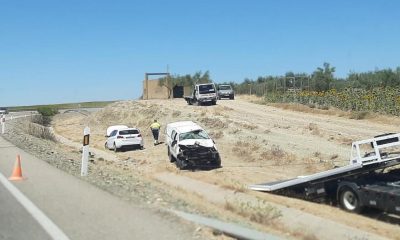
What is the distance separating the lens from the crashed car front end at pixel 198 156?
27.8 metres

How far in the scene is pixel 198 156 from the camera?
27.9 metres

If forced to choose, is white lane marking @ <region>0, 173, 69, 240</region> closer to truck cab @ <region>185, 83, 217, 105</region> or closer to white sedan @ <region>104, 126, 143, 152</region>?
white sedan @ <region>104, 126, 143, 152</region>

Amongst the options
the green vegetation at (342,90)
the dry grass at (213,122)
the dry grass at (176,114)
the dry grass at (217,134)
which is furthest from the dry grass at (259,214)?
the dry grass at (176,114)

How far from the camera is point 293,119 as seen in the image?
42.6m

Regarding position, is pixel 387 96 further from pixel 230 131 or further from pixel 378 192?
pixel 378 192

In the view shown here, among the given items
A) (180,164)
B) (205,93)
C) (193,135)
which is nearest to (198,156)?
(180,164)

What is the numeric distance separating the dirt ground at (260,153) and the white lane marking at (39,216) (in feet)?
11.7

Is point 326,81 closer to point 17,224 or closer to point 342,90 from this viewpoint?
point 342,90

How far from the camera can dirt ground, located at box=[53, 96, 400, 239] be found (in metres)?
13.7

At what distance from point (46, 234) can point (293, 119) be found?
3587 centimetres

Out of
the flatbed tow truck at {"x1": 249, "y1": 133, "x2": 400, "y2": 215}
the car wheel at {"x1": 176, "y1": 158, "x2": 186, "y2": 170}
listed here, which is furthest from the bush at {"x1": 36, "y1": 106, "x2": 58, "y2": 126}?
the flatbed tow truck at {"x1": 249, "y1": 133, "x2": 400, "y2": 215}

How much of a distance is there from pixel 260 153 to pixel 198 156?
4.89 metres

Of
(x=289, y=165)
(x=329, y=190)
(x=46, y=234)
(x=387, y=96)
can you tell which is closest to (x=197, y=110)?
(x=387, y=96)

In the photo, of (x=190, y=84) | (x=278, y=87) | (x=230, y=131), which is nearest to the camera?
(x=230, y=131)
